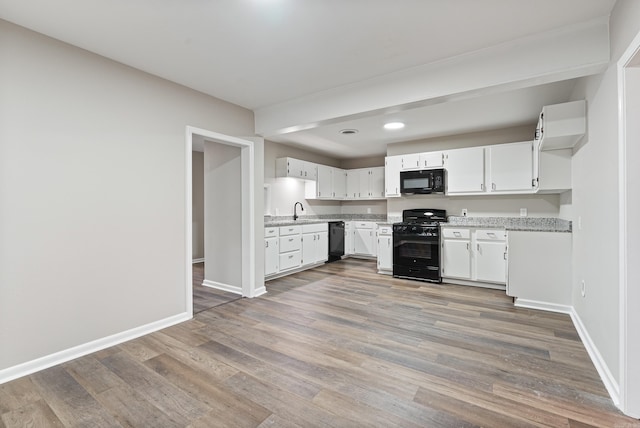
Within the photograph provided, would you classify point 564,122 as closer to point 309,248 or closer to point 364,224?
point 309,248

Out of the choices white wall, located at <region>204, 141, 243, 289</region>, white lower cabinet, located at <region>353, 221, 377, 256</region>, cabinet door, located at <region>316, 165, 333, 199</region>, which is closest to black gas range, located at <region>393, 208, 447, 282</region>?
white lower cabinet, located at <region>353, 221, 377, 256</region>

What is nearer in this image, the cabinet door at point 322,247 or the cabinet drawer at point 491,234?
the cabinet drawer at point 491,234

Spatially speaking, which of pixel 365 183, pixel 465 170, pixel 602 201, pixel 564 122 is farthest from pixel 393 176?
pixel 602 201

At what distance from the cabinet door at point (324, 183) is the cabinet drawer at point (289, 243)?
1.46 m

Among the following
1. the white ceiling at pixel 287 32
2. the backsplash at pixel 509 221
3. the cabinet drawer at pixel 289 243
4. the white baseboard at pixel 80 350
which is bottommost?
the white baseboard at pixel 80 350

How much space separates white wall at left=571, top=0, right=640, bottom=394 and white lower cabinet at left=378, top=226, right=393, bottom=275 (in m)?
2.60

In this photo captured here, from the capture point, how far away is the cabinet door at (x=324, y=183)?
6.26 metres

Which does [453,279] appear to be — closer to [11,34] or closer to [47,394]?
[47,394]

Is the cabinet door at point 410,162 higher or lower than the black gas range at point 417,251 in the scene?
higher

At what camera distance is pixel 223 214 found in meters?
4.21

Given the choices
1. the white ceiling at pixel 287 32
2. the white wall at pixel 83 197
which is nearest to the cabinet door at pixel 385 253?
the white ceiling at pixel 287 32

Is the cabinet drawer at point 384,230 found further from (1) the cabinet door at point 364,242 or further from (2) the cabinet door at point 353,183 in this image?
(2) the cabinet door at point 353,183

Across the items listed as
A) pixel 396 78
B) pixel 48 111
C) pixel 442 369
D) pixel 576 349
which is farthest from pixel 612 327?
pixel 48 111

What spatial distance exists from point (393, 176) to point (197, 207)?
438 cm
